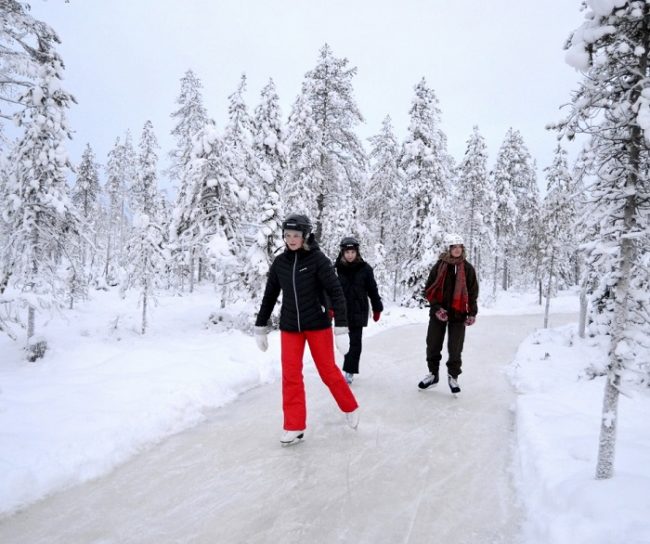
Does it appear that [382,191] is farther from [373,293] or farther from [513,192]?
[373,293]

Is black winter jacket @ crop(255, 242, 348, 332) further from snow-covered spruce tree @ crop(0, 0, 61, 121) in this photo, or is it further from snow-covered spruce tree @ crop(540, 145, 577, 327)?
snow-covered spruce tree @ crop(540, 145, 577, 327)

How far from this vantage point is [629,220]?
3.18 m

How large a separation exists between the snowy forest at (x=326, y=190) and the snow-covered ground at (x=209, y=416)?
1.94 ft

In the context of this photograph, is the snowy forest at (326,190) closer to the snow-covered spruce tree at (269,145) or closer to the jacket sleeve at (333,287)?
the snow-covered spruce tree at (269,145)

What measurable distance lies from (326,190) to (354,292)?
1384 cm

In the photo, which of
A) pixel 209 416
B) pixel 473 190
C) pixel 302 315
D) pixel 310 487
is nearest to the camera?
pixel 310 487

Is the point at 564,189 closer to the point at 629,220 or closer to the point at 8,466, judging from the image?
the point at 629,220

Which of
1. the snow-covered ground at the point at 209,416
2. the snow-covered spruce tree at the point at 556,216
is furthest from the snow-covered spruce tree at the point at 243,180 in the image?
the snow-covered spruce tree at the point at 556,216

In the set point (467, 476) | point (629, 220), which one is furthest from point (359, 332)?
point (629, 220)

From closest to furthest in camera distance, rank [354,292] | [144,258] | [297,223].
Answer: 1. [297,223]
2. [354,292]
3. [144,258]

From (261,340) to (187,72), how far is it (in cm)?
3145

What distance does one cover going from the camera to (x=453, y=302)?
6738mm

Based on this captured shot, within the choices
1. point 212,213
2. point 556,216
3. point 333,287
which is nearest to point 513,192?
point 556,216

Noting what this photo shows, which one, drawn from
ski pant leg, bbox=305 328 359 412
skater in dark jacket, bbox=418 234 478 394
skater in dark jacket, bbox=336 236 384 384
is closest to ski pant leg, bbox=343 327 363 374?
skater in dark jacket, bbox=336 236 384 384
